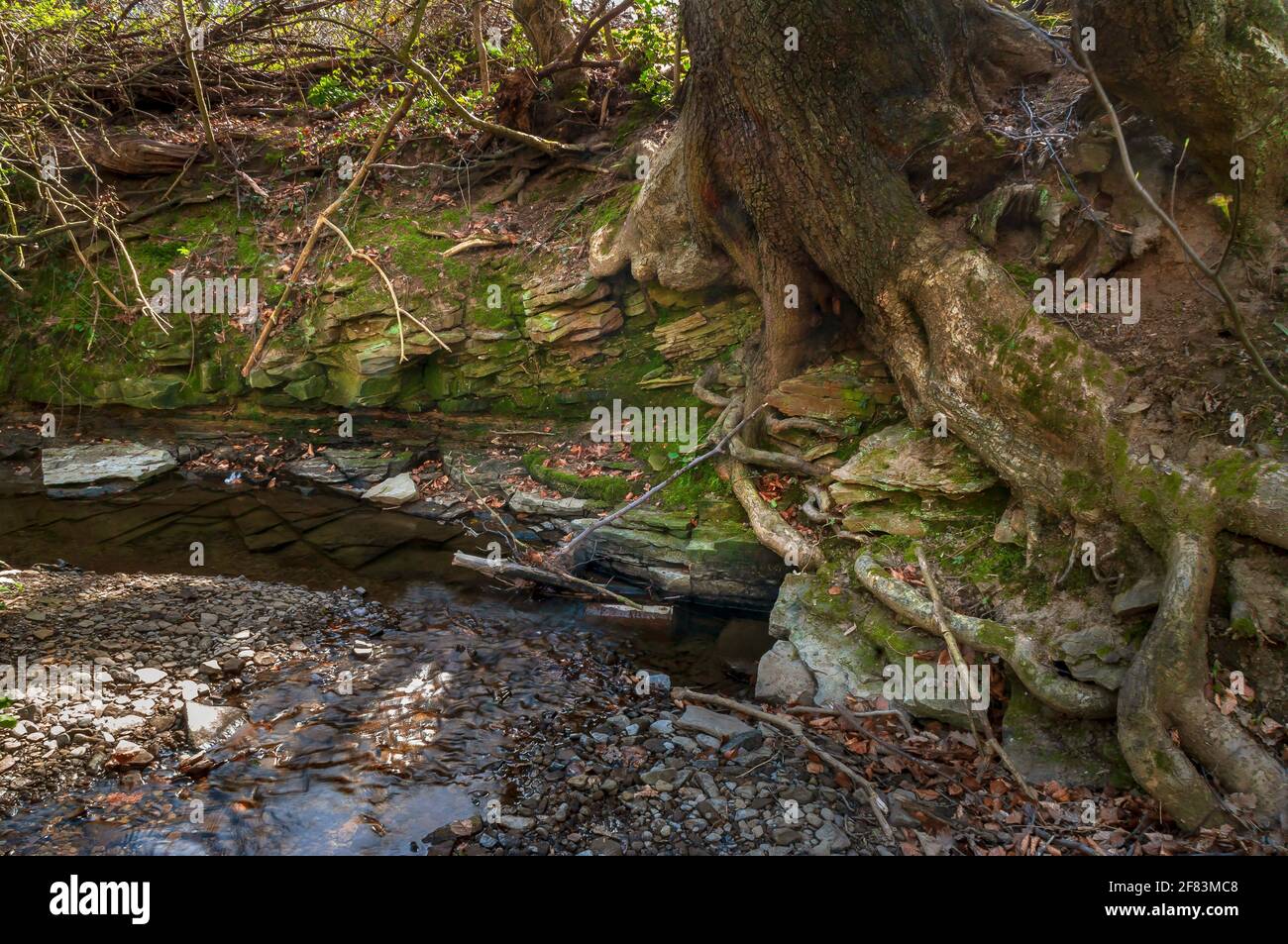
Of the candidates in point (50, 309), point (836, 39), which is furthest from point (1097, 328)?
point (50, 309)

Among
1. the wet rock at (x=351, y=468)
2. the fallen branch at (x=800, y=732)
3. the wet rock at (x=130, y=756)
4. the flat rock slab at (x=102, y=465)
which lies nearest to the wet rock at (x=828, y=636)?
the fallen branch at (x=800, y=732)

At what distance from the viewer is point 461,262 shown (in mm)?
10250

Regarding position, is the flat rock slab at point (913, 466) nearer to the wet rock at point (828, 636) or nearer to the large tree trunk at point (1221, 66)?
the wet rock at point (828, 636)

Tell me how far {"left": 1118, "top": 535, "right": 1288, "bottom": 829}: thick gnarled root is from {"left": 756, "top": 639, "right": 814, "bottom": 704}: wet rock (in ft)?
6.82

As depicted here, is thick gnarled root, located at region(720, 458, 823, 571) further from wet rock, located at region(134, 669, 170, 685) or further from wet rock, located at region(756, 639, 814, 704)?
wet rock, located at region(134, 669, 170, 685)

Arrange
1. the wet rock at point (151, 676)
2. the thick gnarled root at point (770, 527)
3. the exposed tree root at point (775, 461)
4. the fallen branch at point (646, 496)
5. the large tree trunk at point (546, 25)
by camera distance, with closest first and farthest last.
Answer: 1. the wet rock at point (151, 676)
2. the thick gnarled root at point (770, 527)
3. the exposed tree root at point (775, 461)
4. the fallen branch at point (646, 496)
5. the large tree trunk at point (546, 25)

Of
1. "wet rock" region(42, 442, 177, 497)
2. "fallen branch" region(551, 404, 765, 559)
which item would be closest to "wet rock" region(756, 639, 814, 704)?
"fallen branch" region(551, 404, 765, 559)

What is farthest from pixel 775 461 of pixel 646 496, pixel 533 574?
pixel 533 574

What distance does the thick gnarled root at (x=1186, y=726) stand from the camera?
374 cm

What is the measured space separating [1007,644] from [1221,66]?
4147 mm

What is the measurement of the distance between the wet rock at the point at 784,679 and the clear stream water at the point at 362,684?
0.34m

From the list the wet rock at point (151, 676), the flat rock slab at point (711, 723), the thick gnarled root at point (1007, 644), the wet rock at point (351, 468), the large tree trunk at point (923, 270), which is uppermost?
the large tree trunk at point (923, 270)
